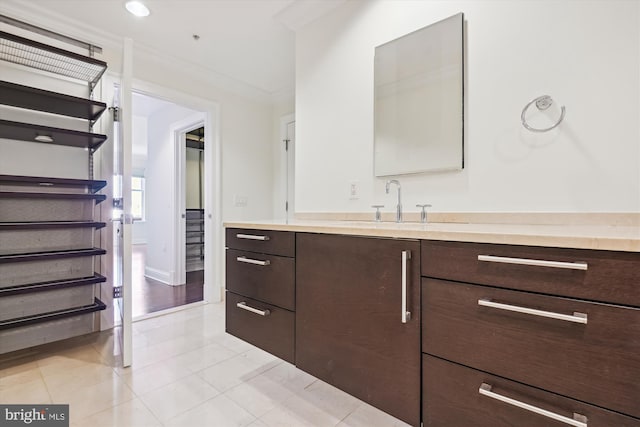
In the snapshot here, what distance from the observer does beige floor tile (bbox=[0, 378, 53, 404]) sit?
1532 millimetres

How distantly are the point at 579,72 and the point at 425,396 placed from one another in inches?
54.9

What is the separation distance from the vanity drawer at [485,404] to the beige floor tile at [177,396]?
117 cm

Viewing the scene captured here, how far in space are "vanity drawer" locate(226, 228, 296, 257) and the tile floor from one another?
776mm

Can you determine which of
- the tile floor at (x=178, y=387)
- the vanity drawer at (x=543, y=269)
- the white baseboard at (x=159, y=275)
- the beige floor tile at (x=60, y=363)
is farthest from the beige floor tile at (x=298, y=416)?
the white baseboard at (x=159, y=275)

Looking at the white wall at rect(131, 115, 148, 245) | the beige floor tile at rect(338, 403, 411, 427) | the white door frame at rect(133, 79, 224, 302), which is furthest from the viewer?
the white wall at rect(131, 115, 148, 245)

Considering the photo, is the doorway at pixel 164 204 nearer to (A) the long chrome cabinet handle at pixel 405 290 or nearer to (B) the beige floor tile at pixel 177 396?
(B) the beige floor tile at pixel 177 396

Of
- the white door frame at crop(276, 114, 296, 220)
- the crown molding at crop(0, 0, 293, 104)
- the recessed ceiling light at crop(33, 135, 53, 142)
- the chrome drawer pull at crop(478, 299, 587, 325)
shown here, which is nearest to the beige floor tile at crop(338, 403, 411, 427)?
the chrome drawer pull at crop(478, 299, 587, 325)

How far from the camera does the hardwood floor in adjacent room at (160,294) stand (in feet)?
10.1

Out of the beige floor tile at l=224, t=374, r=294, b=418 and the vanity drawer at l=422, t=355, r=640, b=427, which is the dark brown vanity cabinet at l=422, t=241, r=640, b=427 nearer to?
the vanity drawer at l=422, t=355, r=640, b=427

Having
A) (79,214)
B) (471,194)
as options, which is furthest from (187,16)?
(471,194)

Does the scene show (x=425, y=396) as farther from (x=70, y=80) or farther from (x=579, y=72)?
(x=70, y=80)

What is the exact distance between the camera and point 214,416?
4.63ft

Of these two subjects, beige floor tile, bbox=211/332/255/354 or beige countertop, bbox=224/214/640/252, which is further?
beige floor tile, bbox=211/332/255/354

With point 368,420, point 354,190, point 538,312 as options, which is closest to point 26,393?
point 368,420
